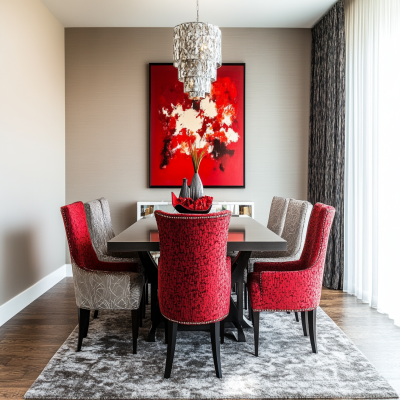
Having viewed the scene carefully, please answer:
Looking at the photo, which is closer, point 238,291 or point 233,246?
point 233,246

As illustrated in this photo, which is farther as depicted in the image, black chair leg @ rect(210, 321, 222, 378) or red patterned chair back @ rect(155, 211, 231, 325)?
black chair leg @ rect(210, 321, 222, 378)

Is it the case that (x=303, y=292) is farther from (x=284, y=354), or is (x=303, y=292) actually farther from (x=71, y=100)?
(x=71, y=100)

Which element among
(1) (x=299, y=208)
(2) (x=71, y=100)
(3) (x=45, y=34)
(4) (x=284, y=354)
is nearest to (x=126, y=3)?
(3) (x=45, y=34)

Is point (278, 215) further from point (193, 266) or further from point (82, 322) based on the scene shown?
point (82, 322)

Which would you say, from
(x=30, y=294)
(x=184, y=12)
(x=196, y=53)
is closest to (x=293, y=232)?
(x=196, y=53)

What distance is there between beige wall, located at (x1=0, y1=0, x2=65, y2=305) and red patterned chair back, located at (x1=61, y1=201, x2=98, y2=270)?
85 centimetres

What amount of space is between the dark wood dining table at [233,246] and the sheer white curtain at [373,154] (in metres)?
1.20

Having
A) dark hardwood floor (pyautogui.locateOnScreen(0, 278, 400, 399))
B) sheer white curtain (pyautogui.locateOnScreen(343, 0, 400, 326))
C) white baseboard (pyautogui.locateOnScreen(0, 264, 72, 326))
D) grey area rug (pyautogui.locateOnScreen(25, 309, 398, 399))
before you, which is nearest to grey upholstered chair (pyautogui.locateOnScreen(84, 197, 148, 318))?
dark hardwood floor (pyautogui.locateOnScreen(0, 278, 400, 399))

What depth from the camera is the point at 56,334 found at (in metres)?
2.74

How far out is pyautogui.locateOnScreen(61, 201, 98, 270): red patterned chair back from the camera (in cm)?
240

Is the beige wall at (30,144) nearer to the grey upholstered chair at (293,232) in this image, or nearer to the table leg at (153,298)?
the table leg at (153,298)

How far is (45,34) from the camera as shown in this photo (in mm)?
3971

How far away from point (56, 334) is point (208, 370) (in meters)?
1.24

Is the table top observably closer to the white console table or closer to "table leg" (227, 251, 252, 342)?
"table leg" (227, 251, 252, 342)
